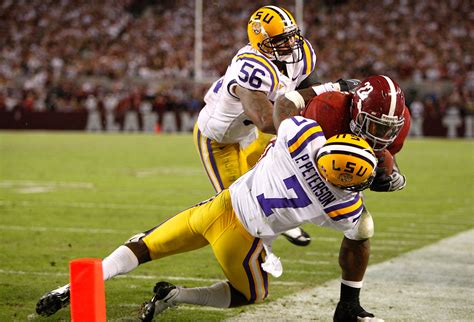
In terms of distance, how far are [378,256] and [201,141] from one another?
4.94 ft

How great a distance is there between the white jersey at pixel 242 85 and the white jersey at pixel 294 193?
3.40 ft

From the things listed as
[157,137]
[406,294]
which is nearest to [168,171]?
[406,294]

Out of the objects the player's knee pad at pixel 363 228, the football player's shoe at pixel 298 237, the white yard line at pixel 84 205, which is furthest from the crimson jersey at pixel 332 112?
the white yard line at pixel 84 205

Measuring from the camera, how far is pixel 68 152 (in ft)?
51.3

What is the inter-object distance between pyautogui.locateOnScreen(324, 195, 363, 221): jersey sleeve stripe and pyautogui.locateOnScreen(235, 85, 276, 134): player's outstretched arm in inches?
35.7

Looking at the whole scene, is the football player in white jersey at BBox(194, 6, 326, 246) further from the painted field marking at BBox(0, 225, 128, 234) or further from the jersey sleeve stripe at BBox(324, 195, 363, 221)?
the painted field marking at BBox(0, 225, 128, 234)

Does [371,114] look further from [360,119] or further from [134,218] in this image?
[134,218]

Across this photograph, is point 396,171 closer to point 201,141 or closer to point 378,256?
point 201,141

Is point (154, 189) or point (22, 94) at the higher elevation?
point (154, 189)

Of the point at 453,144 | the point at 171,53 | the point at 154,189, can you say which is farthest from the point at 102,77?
the point at 154,189

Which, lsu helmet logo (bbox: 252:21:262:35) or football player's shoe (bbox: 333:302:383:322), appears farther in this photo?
lsu helmet logo (bbox: 252:21:262:35)

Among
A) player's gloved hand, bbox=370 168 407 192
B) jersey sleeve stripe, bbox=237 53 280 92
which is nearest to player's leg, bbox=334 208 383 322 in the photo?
player's gloved hand, bbox=370 168 407 192

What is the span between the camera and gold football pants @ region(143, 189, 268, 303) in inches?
149

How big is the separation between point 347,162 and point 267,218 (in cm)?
48
